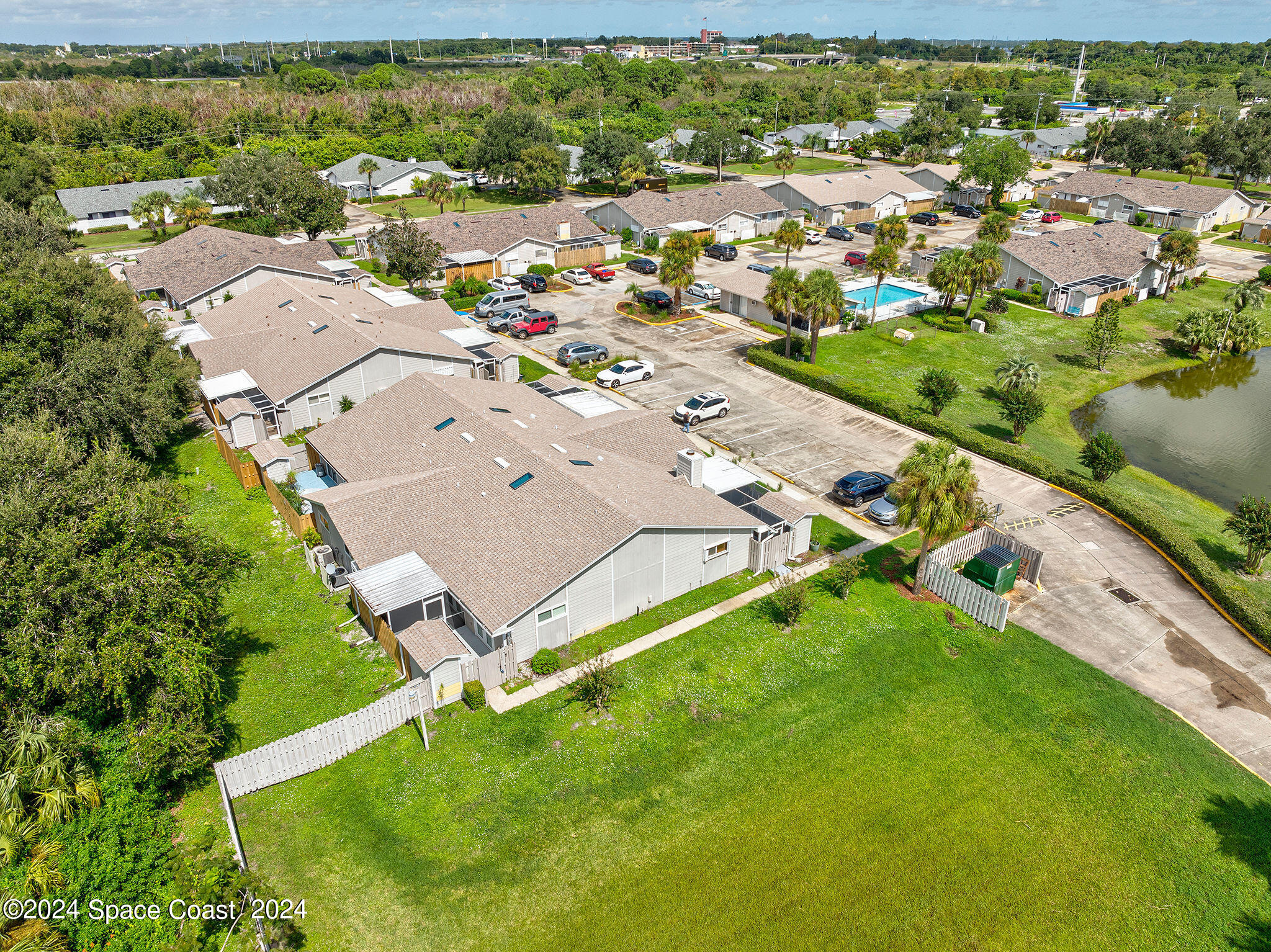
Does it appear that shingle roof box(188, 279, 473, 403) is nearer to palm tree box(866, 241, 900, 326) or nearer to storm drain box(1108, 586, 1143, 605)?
palm tree box(866, 241, 900, 326)

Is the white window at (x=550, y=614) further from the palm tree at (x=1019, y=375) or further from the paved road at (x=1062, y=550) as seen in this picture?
the palm tree at (x=1019, y=375)

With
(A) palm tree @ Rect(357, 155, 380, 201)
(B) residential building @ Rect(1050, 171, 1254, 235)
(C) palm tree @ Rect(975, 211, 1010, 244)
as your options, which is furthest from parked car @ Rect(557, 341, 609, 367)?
(B) residential building @ Rect(1050, 171, 1254, 235)

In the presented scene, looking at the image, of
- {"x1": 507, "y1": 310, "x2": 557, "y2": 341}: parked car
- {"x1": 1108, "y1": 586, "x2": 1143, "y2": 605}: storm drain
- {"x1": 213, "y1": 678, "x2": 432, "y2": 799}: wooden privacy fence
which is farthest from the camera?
{"x1": 507, "y1": 310, "x2": 557, "y2": 341}: parked car

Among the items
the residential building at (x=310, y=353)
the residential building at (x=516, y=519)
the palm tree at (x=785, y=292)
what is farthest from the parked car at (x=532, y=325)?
the residential building at (x=516, y=519)

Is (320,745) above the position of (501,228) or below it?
below

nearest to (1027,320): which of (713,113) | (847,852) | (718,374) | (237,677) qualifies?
(718,374)

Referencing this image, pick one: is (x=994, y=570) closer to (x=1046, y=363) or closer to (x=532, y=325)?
(x=1046, y=363)

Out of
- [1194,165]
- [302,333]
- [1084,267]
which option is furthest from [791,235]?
[1194,165]
